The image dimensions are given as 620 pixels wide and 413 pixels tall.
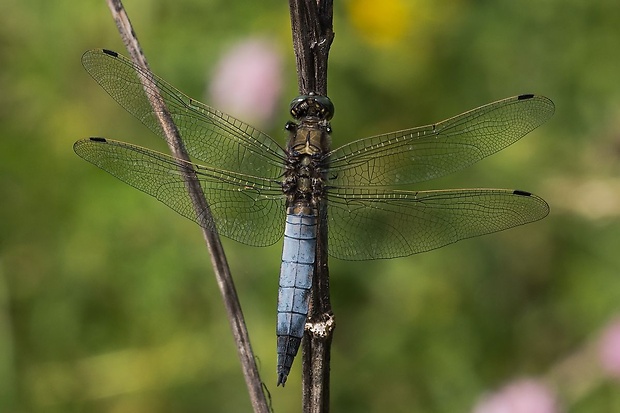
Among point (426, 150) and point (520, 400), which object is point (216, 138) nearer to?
point (426, 150)

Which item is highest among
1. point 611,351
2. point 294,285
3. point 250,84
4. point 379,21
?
point 379,21

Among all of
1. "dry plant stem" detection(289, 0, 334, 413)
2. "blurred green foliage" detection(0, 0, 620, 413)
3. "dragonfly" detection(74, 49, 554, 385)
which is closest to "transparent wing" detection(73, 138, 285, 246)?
"dragonfly" detection(74, 49, 554, 385)

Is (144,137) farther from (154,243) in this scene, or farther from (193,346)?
(193,346)

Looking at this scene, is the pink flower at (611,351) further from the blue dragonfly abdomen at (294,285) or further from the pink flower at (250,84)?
the pink flower at (250,84)

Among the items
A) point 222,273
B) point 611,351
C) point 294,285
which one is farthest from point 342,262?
point 222,273

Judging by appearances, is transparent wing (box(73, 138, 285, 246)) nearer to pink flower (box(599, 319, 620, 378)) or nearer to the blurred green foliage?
the blurred green foliage

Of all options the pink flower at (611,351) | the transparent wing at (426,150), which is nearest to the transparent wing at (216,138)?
the transparent wing at (426,150)
